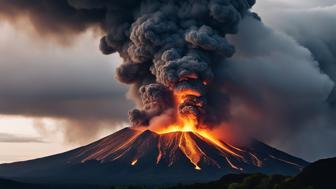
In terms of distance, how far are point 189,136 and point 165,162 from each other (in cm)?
673

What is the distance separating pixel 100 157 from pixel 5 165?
26.3 meters

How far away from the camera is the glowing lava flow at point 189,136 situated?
3162 inches

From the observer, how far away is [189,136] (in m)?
89.9

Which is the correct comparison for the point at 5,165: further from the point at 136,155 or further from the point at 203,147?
the point at 203,147

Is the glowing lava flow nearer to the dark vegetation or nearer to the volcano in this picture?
the volcano

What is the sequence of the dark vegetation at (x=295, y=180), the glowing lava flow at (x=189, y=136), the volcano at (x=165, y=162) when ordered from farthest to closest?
the volcano at (x=165, y=162), the glowing lava flow at (x=189, y=136), the dark vegetation at (x=295, y=180)

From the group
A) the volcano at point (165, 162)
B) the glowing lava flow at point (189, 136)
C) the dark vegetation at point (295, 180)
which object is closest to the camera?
the dark vegetation at point (295, 180)

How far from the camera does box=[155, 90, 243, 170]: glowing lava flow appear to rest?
8031 centimetres

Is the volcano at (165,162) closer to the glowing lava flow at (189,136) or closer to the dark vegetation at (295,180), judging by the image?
the glowing lava flow at (189,136)

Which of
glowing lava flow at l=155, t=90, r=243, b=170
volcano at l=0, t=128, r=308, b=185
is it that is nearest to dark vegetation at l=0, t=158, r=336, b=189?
glowing lava flow at l=155, t=90, r=243, b=170

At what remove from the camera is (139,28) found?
3076 inches

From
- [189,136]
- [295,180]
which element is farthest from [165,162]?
[295,180]

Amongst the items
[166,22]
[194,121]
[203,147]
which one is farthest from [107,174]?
[166,22]

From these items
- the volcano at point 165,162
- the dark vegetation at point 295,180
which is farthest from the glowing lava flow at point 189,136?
the dark vegetation at point 295,180
